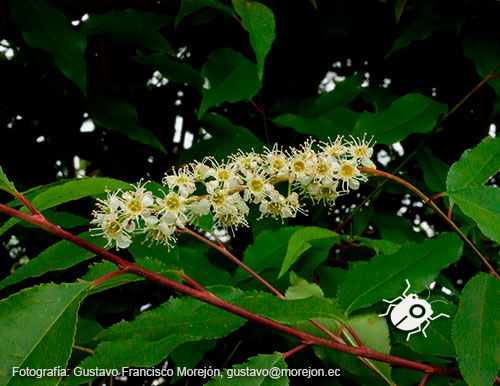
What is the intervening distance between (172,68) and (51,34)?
0.34 m

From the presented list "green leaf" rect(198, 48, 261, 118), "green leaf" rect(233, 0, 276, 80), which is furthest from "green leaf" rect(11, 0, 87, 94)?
"green leaf" rect(233, 0, 276, 80)

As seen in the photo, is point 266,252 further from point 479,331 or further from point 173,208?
point 479,331

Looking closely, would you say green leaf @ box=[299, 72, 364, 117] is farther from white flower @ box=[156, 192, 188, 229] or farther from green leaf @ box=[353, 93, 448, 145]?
white flower @ box=[156, 192, 188, 229]

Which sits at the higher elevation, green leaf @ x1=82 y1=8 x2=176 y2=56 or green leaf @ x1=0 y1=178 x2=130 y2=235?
green leaf @ x1=82 y1=8 x2=176 y2=56

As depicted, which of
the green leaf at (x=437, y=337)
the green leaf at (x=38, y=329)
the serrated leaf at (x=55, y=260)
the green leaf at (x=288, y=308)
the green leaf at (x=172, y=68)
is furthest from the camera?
the green leaf at (x=172, y=68)

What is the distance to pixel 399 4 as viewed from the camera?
1255mm

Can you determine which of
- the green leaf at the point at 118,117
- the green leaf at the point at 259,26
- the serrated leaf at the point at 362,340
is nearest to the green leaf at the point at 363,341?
the serrated leaf at the point at 362,340

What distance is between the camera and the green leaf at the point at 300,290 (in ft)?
3.33

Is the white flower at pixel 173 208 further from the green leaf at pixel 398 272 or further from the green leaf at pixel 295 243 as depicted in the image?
the green leaf at pixel 398 272

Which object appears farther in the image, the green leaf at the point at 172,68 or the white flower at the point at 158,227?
the green leaf at the point at 172,68

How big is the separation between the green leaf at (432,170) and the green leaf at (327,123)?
29 cm

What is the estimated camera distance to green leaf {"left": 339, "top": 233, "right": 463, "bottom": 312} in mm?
857

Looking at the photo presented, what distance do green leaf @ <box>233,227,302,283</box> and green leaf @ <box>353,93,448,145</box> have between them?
1.21ft

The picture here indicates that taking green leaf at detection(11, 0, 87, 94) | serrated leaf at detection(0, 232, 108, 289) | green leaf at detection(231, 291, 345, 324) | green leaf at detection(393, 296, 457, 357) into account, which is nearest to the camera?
green leaf at detection(231, 291, 345, 324)
